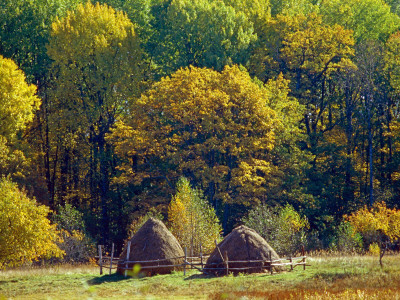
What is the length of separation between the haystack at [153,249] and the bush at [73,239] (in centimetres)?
1076

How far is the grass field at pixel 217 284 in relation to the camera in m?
27.4

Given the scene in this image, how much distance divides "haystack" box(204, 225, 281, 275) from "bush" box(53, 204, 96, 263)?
14175mm

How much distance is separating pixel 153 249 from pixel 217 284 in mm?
6208

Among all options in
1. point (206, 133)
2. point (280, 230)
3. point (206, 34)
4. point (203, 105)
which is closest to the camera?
point (280, 230)

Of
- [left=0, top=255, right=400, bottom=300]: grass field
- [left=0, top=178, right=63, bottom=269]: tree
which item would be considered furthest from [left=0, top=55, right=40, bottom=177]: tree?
[left=0, top=255, right=400, bottom=300]: grass field

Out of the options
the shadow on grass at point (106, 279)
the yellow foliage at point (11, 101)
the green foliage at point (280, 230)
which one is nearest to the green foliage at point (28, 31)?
the yellow foliage at point (11, 101)

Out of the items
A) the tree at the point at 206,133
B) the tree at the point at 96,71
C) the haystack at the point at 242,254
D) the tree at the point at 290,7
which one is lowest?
the haystack at the point at 242,254

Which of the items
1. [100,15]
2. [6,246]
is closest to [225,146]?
[100,15]

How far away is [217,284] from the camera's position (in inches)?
1195

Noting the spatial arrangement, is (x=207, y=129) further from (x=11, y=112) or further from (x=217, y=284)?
(x=217, y=284)

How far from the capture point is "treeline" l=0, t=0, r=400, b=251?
52.1m

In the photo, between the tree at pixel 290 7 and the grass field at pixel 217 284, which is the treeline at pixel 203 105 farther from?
the grass field at pixel 217 284

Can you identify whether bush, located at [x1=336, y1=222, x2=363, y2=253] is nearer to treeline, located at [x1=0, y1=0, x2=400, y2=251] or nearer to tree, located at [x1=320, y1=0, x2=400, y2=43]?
treeline, located at [x1=0, y1=0, x2=400, y2=251]

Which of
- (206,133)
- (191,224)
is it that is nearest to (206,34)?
(206,133)
